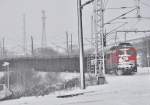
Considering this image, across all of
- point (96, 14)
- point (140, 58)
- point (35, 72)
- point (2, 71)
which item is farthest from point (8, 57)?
point (96, 14)

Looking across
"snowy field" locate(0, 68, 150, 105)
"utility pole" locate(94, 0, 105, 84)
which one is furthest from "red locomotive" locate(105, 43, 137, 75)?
"snowy field" locate(0, 68, 150, 105)

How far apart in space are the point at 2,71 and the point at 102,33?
4715cm

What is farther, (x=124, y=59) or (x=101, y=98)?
(x=124, y=59)

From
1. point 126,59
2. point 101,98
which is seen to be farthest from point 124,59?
point 101,98

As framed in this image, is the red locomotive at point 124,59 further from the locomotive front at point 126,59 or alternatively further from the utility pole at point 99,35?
the utility pole at point 99,35

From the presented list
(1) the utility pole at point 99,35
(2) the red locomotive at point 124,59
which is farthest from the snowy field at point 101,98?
(2) the red locomotive at point 124,59

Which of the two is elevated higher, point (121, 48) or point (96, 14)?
point (96, 14)

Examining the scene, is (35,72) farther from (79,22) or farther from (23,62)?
(79,22)

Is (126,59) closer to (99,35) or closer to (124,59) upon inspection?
(124,59)

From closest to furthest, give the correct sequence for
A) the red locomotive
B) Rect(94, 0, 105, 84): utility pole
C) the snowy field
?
the snowy field < Rect(94, 0, 105, 84): utility pole < the red locomotive

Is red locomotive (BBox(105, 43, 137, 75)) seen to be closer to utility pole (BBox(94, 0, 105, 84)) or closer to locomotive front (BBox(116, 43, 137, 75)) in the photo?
locomotive front (BBox(116, 43, 137, 75))

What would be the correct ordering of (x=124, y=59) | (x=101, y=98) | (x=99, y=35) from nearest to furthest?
(x=101, y=98)
(x=99, y=35)
(x=124, y=59)

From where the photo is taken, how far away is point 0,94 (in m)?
34.3

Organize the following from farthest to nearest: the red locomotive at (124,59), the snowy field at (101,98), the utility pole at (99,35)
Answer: the red locomotive at (124,59) → the utility pole at (99,35) → the snowy field at (101,98)
